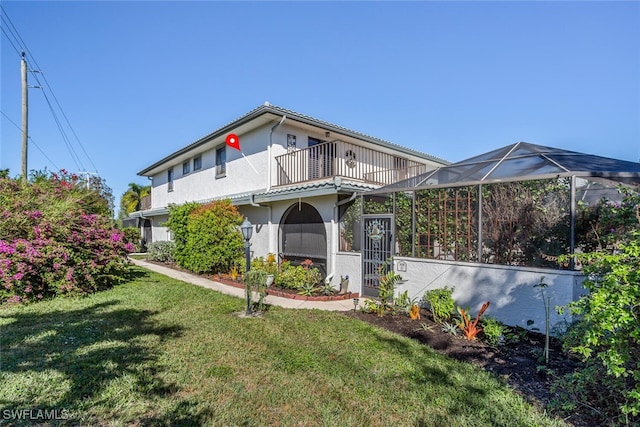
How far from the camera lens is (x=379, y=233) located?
29.2ft

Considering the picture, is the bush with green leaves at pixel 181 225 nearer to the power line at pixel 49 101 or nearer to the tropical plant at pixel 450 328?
the power line at pixel 49 101

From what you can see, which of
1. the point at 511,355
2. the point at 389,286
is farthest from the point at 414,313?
the point at 511,355

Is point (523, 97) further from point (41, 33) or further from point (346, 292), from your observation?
point (41, 33)

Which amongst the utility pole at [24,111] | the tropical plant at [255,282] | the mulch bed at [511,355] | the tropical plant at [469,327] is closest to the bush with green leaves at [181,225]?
the utility pole at [24,111]

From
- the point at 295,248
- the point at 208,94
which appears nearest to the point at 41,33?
the point at 208,94

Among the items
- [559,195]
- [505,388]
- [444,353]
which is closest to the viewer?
[505,388]

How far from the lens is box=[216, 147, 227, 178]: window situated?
50.3 ft

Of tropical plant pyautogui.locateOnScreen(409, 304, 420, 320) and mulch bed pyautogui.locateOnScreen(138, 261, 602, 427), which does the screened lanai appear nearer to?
tropical plant pyautogui.locateOnScreen(409, 304, 420, 320)

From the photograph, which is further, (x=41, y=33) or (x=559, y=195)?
(x=41, y=33)

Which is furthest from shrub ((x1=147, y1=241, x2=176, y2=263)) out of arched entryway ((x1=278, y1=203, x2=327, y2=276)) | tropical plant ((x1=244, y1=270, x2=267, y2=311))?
tropical plant ((x1=244, y1=270, x2=267, y2=311))

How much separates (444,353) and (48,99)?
945 inches

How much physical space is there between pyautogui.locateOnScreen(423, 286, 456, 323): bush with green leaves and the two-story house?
9.45 feet

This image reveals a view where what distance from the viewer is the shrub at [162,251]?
57.2 feet

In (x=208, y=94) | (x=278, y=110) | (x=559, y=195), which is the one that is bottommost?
(x=559, y=195)
